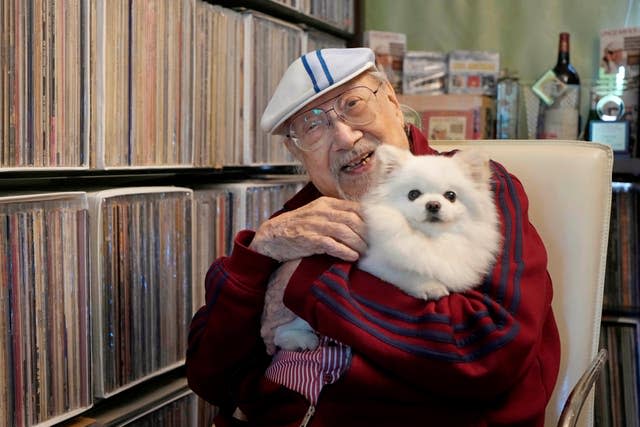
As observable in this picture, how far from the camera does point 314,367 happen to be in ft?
3.98

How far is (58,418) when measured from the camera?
1447 millimetres

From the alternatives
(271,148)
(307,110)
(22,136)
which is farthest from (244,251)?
(271,148)

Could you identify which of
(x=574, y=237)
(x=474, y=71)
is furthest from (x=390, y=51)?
(x=574, y=237)

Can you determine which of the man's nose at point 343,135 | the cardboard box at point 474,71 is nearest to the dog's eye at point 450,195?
the man's nose at point 343,135

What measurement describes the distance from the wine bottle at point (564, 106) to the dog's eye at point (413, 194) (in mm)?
1383

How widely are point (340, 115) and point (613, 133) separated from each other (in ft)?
4.37

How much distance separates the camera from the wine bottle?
2.43m

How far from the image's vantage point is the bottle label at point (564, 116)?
7.96 ft

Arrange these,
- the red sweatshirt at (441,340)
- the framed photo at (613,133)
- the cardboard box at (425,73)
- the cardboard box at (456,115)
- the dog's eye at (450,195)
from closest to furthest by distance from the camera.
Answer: the red sweatshirt at (441,340), the dog's eye at (450,195), the framed photo at (613,133), the cardboard box at (456,115), the cardboard box at (425,73)

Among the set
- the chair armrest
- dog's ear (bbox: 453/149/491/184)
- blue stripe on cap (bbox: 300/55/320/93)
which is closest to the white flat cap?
blue stripe on cap (bbox: 300/55/320/93)

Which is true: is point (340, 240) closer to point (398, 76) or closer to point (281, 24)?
point (281, 24)

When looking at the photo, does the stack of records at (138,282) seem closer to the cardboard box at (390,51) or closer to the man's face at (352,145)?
the man's face at (352,145)

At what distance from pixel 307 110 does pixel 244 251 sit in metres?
0.34

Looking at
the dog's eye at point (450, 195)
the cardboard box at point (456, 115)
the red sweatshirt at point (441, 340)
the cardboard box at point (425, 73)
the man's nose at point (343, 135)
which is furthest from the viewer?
the cardboard box at point (425, 73)
